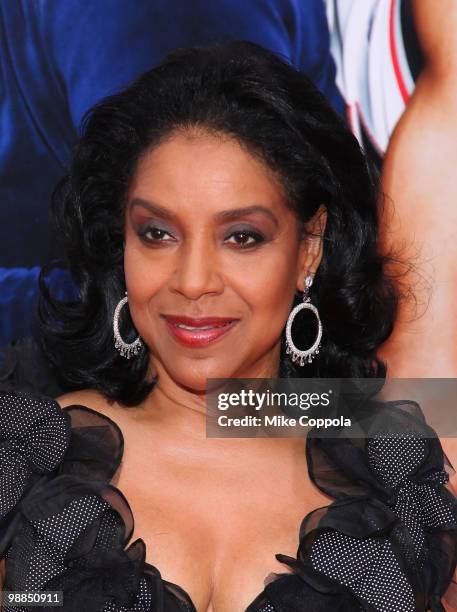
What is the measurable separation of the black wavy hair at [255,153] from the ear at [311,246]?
2 cm

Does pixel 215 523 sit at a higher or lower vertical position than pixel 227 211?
lower

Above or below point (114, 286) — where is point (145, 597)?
below

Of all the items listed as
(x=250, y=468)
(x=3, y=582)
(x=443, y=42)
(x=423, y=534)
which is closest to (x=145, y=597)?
(x=3, y=582)

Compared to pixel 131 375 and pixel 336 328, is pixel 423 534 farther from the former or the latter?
pixel 131 375

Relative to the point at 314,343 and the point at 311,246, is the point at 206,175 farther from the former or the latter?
the point at 314,343

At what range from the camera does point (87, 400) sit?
1744mm

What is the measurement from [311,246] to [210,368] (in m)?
0.27

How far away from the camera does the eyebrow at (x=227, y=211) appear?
1552mm

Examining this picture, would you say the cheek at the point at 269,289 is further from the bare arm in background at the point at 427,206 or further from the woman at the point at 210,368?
the bare arm in background at the point at 427,206

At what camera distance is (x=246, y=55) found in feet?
5.57

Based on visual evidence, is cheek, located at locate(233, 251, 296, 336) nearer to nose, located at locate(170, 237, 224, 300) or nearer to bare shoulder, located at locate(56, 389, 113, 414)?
nose, located at locate(170, 237, 224, 300)

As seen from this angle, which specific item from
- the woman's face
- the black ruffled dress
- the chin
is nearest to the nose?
the woman's face

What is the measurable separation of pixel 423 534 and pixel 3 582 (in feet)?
2.07

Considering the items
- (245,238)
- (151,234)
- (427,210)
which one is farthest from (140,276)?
(427,210)
